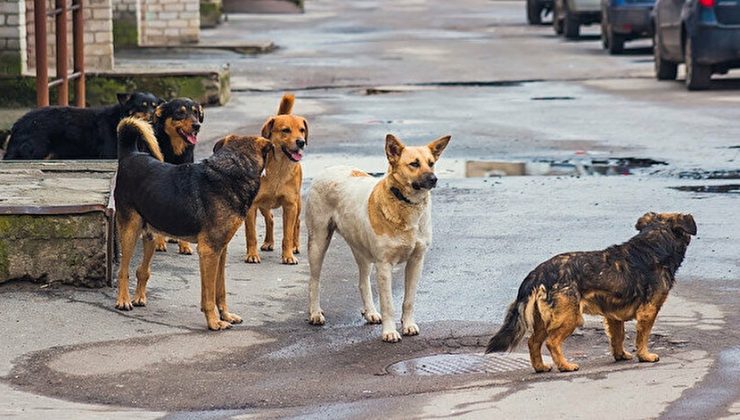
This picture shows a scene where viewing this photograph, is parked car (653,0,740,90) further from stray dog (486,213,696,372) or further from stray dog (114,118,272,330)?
stray dog (486,213,696,372)

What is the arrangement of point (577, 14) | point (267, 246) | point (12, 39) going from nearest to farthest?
point (267, 246) < point (12, 39) < point (577, 14)

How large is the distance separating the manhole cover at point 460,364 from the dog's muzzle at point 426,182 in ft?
2.98

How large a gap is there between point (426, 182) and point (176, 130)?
10.1 feet

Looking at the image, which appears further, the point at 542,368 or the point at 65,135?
the point at 65,135

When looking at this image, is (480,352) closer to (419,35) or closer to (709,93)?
(709,93)

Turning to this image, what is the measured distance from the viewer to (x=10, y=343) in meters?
8.90

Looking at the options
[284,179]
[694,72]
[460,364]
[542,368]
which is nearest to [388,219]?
[460,364]

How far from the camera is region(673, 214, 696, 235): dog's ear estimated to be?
8.34m

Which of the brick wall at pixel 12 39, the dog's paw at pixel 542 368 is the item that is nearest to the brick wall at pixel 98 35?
the brick wall at pixel 12 39

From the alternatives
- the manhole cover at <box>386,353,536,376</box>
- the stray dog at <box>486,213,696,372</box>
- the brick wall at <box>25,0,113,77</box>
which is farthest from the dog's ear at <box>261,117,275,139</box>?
the brick wall at <box>25,0,113,77</box>

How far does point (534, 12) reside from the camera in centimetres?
3938

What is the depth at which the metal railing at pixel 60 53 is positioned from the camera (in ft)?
51.2

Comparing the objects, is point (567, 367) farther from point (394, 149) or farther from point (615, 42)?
point (615, 42)

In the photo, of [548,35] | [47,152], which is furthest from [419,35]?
[47,152]
